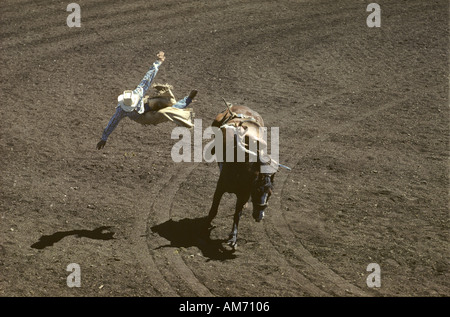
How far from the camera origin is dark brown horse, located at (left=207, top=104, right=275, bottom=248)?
1188 cm

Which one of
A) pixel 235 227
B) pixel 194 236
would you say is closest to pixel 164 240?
pixel 194 236

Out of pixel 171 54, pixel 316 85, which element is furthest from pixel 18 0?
pixel 316 85

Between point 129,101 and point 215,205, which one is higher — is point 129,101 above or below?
above

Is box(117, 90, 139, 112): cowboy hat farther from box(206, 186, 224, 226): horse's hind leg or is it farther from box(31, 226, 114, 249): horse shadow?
box(31, 226, 114, 249): horse shadow

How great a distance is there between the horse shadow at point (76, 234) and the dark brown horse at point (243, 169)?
2039mm

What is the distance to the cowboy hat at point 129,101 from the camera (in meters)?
11.8

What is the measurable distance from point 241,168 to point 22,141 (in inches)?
239

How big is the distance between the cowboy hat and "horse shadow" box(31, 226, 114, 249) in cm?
235

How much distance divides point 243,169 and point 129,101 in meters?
2.14

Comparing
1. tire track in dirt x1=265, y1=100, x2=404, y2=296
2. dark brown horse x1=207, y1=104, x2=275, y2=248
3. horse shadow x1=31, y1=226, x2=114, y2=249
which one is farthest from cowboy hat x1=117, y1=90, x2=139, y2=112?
tire track in dirt x1=265, y1=100, x2=404, y2=296

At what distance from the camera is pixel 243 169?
12.0 metres

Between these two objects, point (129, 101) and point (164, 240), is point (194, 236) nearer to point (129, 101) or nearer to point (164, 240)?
point (164, 240)

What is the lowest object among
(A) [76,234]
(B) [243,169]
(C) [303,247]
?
(C) [303,247]

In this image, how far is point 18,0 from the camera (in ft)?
74.8
